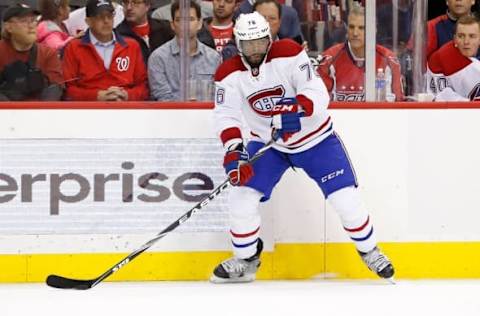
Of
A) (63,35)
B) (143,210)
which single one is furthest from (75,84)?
(143,210)

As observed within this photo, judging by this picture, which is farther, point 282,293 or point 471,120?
point 471,120

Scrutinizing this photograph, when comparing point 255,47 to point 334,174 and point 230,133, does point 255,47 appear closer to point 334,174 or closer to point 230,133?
point 230,133

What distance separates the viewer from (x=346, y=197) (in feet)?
18.5

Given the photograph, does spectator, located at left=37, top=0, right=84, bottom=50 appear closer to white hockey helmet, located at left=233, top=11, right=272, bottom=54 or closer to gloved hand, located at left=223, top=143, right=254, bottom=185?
white hockey helmet, located at left=233, top=11, right=272, bottom=54

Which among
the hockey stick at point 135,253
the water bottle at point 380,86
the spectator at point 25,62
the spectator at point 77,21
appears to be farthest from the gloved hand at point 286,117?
the spectator at point 25,62

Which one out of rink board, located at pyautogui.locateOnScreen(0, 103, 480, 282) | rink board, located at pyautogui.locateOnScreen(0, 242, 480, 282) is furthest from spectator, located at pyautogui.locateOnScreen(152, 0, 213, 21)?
rink board, located at pyautogui.locateOnScreen(0, 242, 480, 282)

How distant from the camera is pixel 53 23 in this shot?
227 inches

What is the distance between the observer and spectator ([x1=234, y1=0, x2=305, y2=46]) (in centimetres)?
589

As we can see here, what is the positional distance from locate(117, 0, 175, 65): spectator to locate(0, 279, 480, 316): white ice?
99 centimetres

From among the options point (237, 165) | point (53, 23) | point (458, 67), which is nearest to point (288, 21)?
point (237, 165)

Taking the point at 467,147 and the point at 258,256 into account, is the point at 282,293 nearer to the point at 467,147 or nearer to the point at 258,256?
the point at 258,256

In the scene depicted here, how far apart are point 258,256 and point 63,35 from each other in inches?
47.5

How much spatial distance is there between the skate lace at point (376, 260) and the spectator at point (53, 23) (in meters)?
1.51

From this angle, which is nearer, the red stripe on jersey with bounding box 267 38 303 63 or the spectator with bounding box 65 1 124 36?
the red stripe on jersey with bounding box 267 38 303 63
